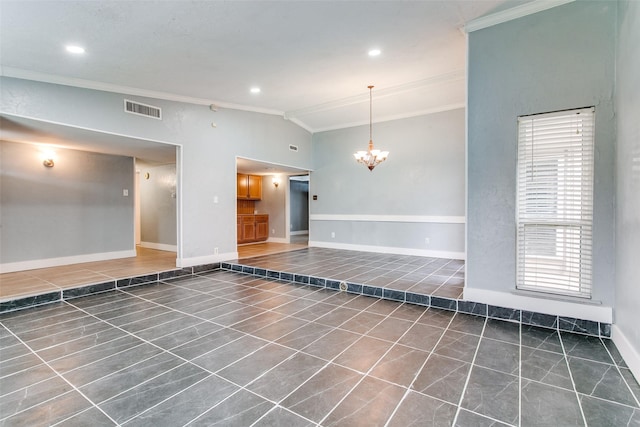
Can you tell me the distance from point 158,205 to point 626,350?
829 cm

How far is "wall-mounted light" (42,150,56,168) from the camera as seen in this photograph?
17.6ft

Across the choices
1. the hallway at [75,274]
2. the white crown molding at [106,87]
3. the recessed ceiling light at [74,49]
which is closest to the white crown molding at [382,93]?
the white crown molding at [106,87]

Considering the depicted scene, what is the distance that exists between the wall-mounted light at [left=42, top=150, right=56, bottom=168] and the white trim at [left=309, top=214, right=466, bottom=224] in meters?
5.49

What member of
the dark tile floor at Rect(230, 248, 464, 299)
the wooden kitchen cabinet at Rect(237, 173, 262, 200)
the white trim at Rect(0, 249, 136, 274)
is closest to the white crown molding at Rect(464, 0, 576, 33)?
the dark tile floor at Rect(230, 248, 464, 299)

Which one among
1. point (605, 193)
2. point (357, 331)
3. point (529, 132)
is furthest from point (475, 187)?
point (357, 331)

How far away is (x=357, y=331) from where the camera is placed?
292 cm

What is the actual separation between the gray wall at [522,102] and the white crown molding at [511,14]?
0.16ft

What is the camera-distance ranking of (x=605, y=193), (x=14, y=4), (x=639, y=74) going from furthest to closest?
(x=605, y=193) < (x=14, y=4) < (x=639, y=74)

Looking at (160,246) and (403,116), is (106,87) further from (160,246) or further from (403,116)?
(403,116)

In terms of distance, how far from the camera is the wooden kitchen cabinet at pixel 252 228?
8.48 metres

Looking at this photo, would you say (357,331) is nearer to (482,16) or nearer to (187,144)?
(482,16)

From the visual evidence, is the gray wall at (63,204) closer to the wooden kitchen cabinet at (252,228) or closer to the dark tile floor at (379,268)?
the wooden kitchen cabinet at (252,228)

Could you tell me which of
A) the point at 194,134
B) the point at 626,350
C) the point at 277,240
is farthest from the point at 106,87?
the point at 626,350

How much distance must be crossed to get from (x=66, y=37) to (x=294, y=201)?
9.00 m
